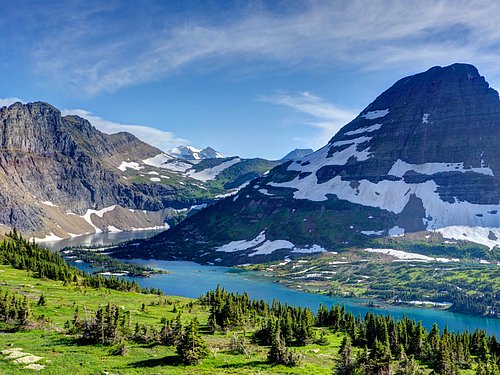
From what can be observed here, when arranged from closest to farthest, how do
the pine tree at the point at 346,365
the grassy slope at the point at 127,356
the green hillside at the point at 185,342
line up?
the grassy slope at the point at 127,356 < the green hillside at the point at 185,342 < the pine tree at the point at 346,365

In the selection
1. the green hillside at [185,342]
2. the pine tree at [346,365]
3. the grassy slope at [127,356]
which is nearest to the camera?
the grassy slope at [127,356]

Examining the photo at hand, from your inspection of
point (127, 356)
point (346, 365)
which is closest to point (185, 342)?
point (127, 356)

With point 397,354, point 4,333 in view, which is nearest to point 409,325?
point 397,354

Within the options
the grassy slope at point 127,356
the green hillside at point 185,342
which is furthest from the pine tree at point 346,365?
the grassy slope at point 127,356

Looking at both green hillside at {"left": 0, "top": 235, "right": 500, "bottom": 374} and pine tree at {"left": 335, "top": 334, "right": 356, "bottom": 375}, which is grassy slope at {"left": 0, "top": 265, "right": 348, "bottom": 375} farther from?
pine tree at {"left": 335, "top": 334, "right": 356, "bottom": 375}

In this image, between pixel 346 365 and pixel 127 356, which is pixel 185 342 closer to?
pixel 127 356

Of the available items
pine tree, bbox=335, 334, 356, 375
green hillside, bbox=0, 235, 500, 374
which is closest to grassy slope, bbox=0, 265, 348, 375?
green hillside, bbox=0, 235, 500, 374

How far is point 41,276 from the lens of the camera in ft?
445

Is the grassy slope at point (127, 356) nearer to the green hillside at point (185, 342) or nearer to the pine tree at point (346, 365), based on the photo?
the green hillside at point (185, 342)

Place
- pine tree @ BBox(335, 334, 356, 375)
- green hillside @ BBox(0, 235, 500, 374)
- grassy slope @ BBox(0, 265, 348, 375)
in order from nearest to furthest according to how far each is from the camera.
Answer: grassy slope @ BBox(0, 265, 348, 375)
green hillside @ BBox(0, 235, 500, 374)
pine tree @ BBox(335, 334, 356, 375)

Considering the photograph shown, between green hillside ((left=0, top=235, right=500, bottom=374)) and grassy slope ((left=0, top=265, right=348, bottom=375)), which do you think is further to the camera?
green hillside ((left=0, top=235, right=500, bottom=374))

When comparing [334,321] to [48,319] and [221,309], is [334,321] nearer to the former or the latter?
[221,309]

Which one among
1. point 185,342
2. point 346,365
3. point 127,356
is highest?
point 185,342

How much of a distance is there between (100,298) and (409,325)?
7129 centimetres
